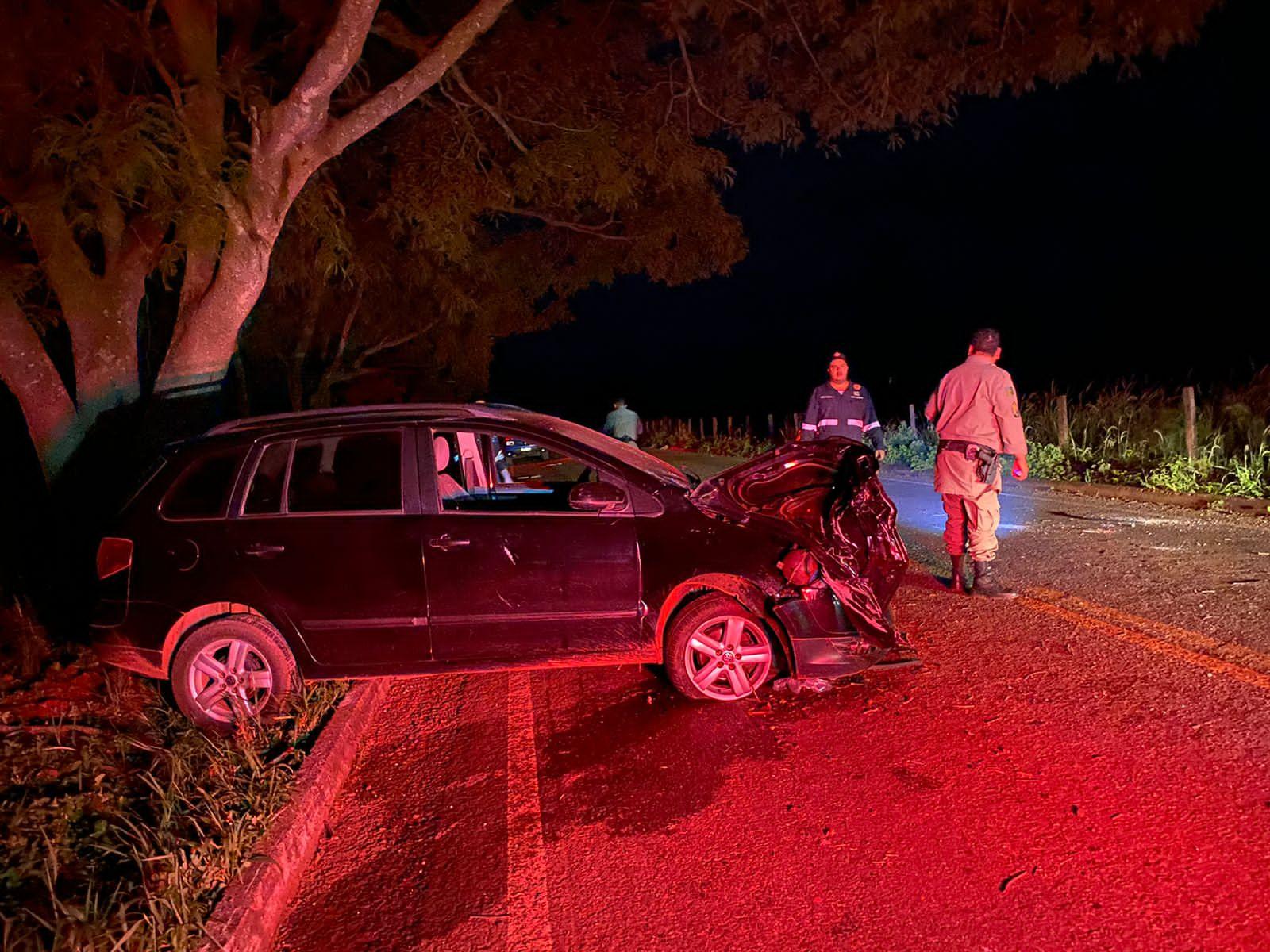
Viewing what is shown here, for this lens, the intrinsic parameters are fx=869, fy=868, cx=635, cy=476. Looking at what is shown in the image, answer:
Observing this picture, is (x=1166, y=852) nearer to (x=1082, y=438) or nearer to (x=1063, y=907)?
(x=1063, y=907)

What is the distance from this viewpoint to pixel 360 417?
5.05m

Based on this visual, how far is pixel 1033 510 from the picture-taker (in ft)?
33.1

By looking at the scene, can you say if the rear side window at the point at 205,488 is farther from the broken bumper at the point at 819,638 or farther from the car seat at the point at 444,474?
the broken bumper at the point at 819,638

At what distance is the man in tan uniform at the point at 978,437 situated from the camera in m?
6.10

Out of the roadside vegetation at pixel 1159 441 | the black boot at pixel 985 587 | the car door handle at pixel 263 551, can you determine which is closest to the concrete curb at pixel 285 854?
the car door handle at pixel 263 551

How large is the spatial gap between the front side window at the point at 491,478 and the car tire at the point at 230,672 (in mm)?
1241

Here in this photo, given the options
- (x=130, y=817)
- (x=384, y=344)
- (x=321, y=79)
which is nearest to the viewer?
(x=130, y=817)

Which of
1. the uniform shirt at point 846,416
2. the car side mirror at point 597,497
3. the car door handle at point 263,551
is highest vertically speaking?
the uniform shirt at point 846,416

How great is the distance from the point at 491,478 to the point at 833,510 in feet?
8.61

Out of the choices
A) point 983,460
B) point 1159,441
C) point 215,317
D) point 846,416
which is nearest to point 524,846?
point 983,460

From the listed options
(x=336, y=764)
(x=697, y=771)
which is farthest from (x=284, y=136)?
(x=697, y=771)

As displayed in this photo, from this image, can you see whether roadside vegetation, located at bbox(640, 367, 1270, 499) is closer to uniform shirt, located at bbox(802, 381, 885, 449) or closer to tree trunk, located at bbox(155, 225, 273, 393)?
uniform shirt, located at bbox(802, 381, 885, 449)

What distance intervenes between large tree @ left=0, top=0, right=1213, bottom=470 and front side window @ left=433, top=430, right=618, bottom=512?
2897mm

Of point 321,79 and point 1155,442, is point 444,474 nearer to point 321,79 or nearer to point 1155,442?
point 321,79
